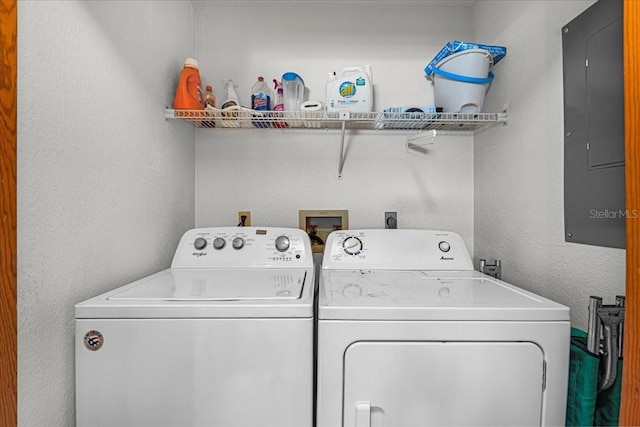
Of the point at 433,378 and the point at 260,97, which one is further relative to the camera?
the point at 260,97

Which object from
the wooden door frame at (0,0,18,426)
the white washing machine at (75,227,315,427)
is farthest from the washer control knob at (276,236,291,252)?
the wooden door frame at (0,0,18,426)

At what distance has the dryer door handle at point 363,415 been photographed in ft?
3.13

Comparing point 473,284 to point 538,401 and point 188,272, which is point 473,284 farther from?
point 188,272

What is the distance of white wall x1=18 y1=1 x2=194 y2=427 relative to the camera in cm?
88

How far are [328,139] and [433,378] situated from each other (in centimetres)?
139

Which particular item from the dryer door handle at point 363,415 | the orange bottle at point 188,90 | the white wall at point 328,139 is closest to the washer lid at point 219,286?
the dryer door handle at point 363,415

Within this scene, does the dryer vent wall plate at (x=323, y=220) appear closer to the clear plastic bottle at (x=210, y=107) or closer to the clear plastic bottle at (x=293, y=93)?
the clear plastic bottle at (x=293, y=93)

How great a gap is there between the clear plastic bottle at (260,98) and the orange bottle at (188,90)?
0.88 feet

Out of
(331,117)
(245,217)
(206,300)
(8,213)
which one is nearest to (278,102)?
(331,117)

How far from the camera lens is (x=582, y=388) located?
0.99 metres

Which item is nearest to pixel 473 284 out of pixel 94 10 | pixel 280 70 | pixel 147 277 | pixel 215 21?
pixel 147 277

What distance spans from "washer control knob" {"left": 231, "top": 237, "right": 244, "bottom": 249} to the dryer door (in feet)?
2.70

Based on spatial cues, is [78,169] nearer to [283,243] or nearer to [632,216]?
[283,243]

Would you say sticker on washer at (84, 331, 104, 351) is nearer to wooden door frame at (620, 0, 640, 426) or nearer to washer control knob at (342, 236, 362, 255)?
washer control knob at (342, 236, 362, 255)
